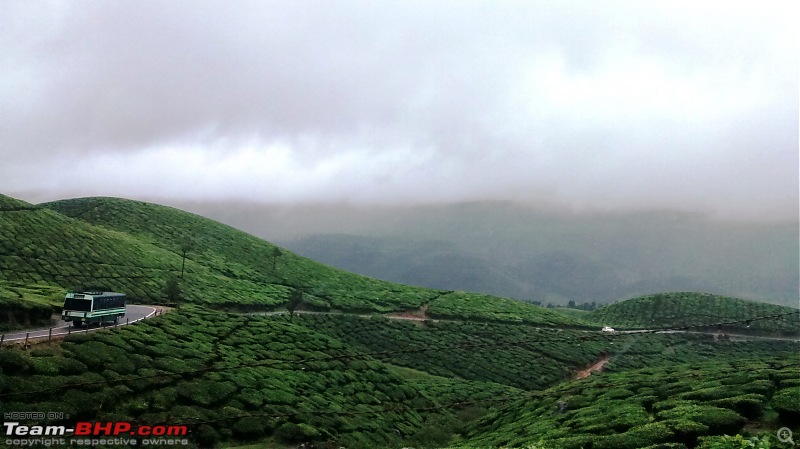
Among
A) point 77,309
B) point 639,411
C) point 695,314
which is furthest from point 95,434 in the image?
point 695,314

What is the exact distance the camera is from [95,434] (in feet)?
95.3

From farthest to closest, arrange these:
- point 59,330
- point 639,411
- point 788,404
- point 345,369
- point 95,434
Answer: point 345,369
point 59,330
point 639,411
point 95,434
point 788,404

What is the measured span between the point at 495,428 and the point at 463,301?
267 ft

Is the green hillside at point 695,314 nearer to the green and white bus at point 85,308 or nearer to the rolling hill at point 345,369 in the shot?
the rolling hill at point 345,369

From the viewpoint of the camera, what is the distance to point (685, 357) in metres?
95.7

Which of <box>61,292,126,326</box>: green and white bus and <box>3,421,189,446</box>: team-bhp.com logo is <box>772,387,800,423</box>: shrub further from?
<box>61,292,126,326</box>: green and white bus

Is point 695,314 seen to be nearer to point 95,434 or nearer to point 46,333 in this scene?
point 95,434

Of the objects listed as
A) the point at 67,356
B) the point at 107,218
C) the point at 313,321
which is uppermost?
the point at 107,218

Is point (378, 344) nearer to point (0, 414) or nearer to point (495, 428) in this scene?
point (495, 428)

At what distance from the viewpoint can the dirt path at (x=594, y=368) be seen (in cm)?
8297

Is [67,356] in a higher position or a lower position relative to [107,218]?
lower

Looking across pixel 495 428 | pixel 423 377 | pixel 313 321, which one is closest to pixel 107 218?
pixel 313 321

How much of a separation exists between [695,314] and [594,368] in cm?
6336

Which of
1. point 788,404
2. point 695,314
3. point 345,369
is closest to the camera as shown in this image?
point 788,404
